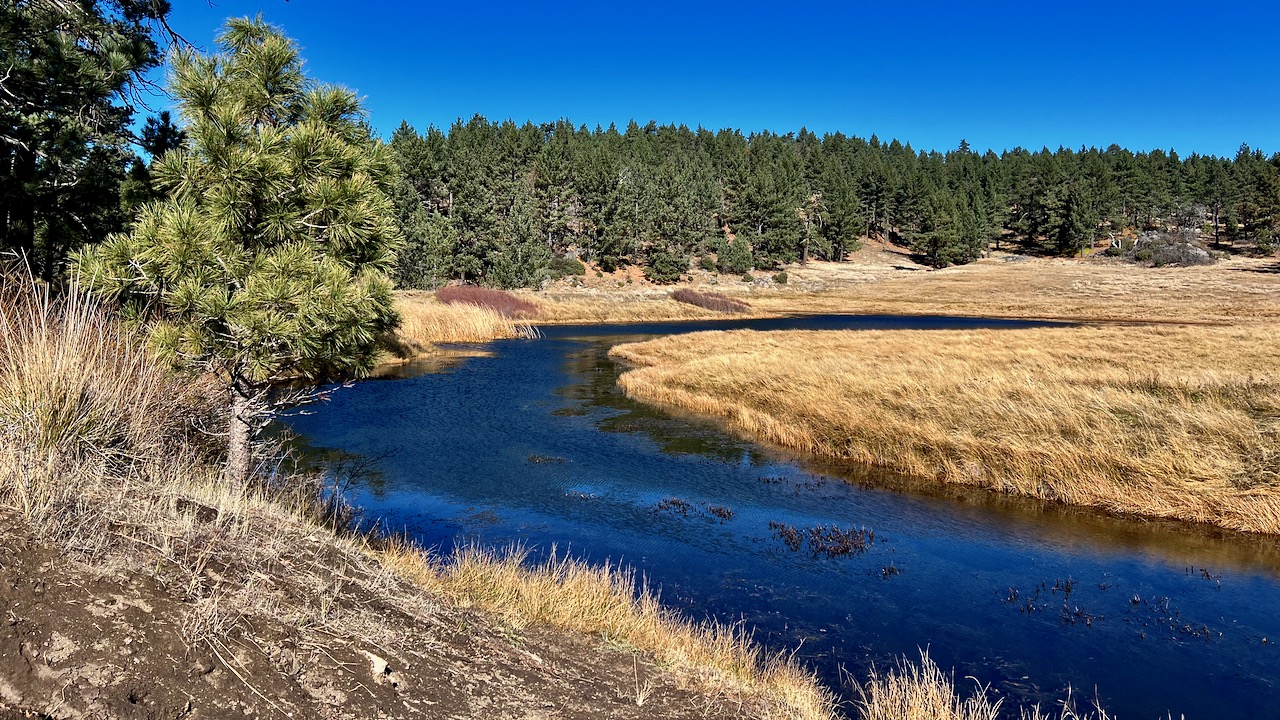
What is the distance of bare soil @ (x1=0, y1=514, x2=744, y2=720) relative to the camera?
4078mm

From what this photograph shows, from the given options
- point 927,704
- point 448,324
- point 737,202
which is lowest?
point 927,704

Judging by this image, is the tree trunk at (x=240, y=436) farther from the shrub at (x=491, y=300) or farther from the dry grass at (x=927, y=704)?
the shrub at (x=491, y=300)

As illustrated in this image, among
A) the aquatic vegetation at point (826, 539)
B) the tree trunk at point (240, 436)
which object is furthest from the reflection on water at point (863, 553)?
the tree trunk at point (240, 436)

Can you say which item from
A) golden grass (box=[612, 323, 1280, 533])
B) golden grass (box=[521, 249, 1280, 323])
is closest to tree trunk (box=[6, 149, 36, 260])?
golden grass (box=[612, 323, 1280, 533])

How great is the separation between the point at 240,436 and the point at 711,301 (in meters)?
65.3

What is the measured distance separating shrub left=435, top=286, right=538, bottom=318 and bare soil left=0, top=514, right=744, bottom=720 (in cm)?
4592

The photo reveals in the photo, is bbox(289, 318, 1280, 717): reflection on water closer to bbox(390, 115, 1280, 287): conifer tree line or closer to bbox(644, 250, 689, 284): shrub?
bbox(390, 115, 1280, 287): conifer tree line

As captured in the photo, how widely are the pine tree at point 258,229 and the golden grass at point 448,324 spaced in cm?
3194

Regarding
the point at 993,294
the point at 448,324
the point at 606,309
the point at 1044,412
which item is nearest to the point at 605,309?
the point at 606,309

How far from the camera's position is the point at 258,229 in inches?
327

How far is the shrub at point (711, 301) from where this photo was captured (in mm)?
71312

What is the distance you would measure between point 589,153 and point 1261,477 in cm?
9692

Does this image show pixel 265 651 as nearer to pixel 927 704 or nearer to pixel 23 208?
pixel 927 704

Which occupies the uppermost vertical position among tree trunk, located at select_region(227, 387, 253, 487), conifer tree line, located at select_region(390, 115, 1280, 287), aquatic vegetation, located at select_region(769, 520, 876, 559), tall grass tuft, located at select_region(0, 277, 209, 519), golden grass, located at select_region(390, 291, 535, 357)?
conifer tree line, located at select_region(390, 115, 1280, 287)
